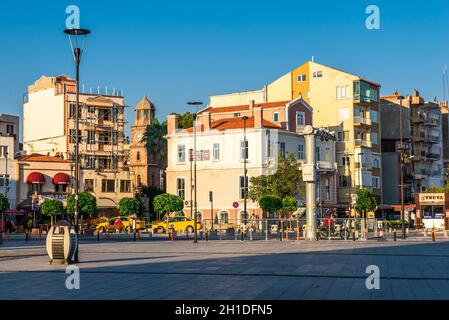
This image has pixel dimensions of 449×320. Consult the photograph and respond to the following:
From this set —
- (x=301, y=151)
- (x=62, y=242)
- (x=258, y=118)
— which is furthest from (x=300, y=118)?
(x=62, y=242)

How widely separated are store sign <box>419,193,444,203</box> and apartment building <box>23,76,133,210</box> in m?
34.8

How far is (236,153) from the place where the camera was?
248 ft

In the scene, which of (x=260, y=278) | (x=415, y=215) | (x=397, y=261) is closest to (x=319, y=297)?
(x=260, y=278)

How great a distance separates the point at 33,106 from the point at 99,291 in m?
82.0

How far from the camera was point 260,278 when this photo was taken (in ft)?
67.1

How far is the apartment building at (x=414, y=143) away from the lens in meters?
97.5

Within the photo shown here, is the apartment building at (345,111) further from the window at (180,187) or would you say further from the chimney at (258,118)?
the window at (180,187)

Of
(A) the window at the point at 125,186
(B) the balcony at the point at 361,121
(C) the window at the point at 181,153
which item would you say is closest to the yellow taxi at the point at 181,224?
(C) the window at the point at 181,153

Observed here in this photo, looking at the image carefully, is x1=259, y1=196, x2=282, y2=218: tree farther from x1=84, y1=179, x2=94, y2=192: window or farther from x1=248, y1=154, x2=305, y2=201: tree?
x1=84, y1=179, x2=94, y2=192: window

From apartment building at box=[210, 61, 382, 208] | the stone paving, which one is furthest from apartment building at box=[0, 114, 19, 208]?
the stone paving

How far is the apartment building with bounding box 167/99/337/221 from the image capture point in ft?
245

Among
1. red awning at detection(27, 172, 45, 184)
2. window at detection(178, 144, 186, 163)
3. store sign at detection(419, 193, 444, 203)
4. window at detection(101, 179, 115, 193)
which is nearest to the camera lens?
store sign at detection(419, 193, 444, 203)

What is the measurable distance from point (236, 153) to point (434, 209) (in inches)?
781
